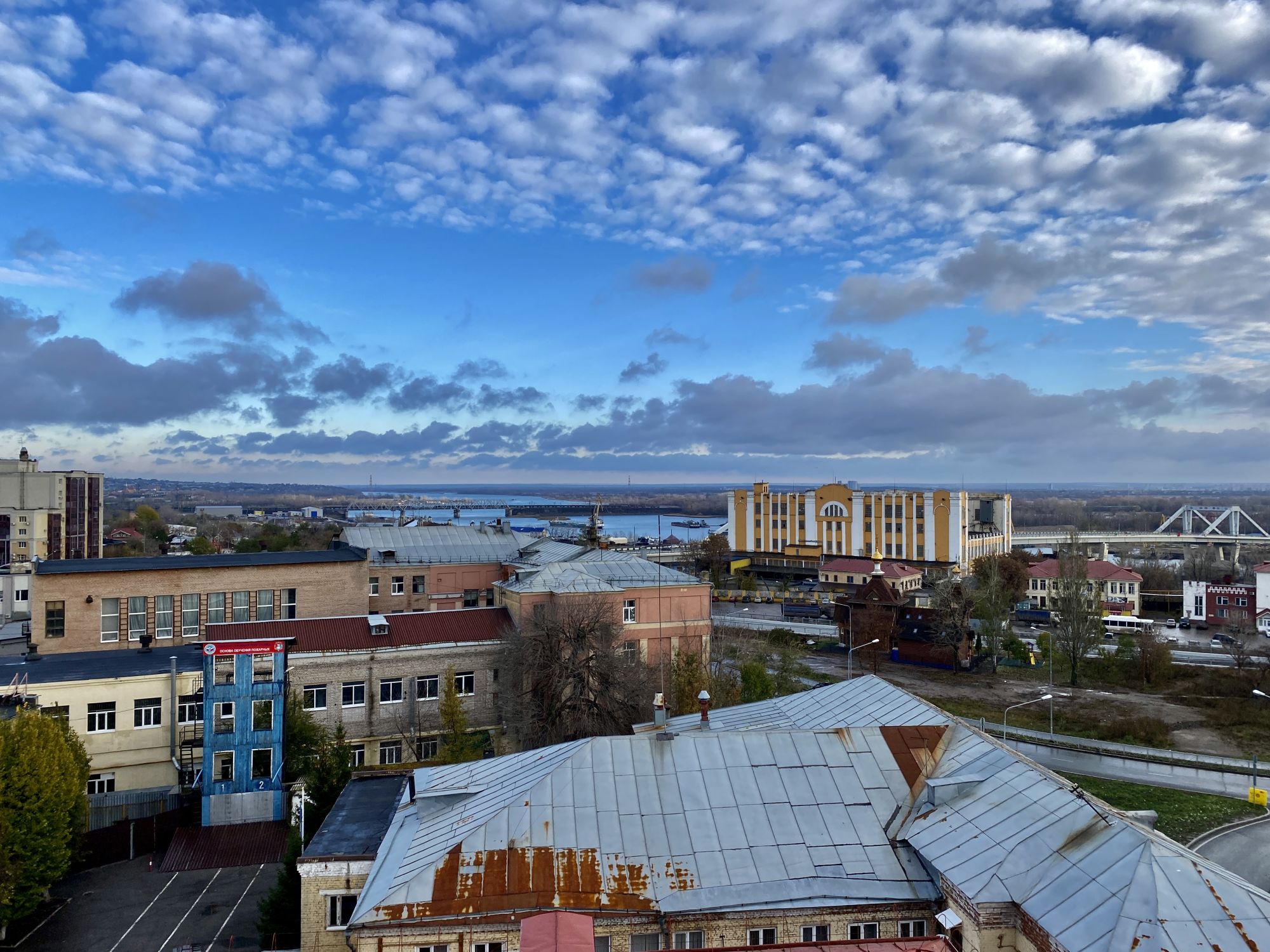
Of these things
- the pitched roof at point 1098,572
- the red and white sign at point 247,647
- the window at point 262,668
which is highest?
the red and white sign at point 247,647

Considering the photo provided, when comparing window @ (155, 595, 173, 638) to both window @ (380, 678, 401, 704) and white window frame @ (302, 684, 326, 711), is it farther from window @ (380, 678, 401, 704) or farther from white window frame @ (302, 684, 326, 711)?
window @ (380, 678, 401, 704)

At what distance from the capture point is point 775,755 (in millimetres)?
15156

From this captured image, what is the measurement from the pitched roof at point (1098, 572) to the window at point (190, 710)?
63855mm

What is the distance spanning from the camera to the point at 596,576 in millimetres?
38969

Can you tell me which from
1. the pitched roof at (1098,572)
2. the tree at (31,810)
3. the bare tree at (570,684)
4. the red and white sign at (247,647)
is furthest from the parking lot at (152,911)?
the pitched roof at (1098,572)

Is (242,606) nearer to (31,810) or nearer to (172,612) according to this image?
(172,612)

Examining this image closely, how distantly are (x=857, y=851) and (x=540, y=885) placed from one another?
17.6 ft

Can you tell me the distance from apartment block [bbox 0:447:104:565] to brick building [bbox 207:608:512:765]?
227 feet

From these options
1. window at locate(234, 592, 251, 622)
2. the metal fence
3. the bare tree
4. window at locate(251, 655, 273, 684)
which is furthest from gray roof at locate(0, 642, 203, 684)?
the bare tree

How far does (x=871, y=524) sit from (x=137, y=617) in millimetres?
76336

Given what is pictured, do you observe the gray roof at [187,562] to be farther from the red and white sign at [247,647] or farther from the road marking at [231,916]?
the road marking at [231,916]

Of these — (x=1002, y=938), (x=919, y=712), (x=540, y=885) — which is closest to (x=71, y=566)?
(x=540, y=885)

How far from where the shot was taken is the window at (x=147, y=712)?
27.4 metres

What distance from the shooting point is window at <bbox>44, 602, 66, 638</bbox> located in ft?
113
